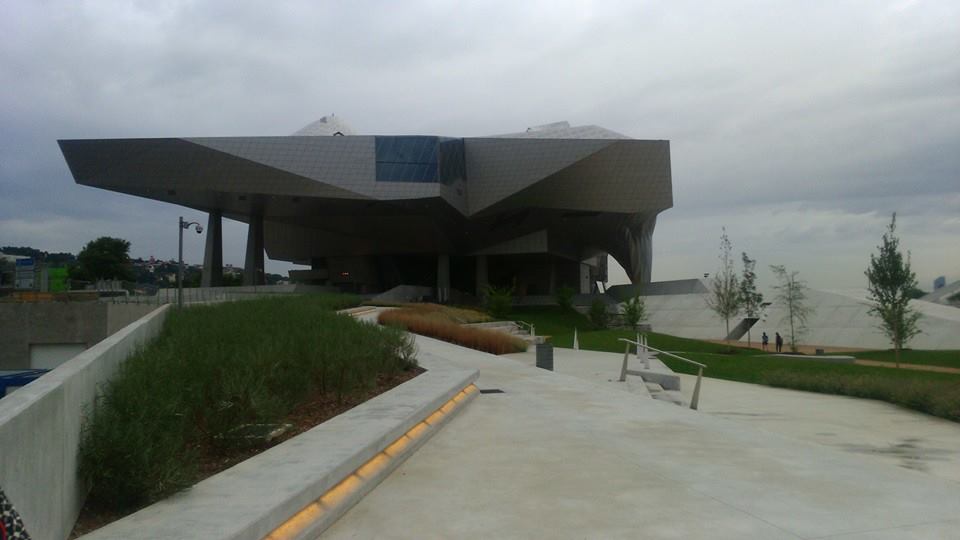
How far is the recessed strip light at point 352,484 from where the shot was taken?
421 cm

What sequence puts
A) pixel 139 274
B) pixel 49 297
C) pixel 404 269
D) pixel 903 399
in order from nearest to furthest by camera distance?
pixel 903 399 < pixel 49 297 < pixel 404 269 < pixel 139 274


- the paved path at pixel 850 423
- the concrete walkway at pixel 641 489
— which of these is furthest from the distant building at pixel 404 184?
the concrete walkway at pixel 641 489

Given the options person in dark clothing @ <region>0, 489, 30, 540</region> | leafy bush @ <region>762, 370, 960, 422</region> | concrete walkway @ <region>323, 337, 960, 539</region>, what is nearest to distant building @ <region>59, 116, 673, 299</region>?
leafy bush @ <region>762, 370, 960, 422</region>

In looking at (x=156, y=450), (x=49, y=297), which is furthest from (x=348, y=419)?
(x=49, y=297)

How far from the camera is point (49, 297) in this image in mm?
35031

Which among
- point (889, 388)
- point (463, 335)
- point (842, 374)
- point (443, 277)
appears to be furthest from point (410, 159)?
point (889, 388)

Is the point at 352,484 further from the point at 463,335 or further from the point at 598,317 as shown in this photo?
the point at 598,317

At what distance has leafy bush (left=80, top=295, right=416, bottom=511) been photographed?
14.1 feet

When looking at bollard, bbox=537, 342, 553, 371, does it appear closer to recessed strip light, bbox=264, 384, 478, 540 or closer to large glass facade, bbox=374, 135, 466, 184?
recessed strip light, bbox=264, 384, 478, 540

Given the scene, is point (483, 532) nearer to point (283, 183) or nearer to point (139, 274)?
point (283, 183)

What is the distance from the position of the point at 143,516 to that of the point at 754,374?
1955cm

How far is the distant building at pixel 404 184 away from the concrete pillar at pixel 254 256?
9cm

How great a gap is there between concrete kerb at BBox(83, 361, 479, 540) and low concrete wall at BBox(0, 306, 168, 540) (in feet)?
0.99

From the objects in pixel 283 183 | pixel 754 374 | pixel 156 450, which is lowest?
pixel 754 374
